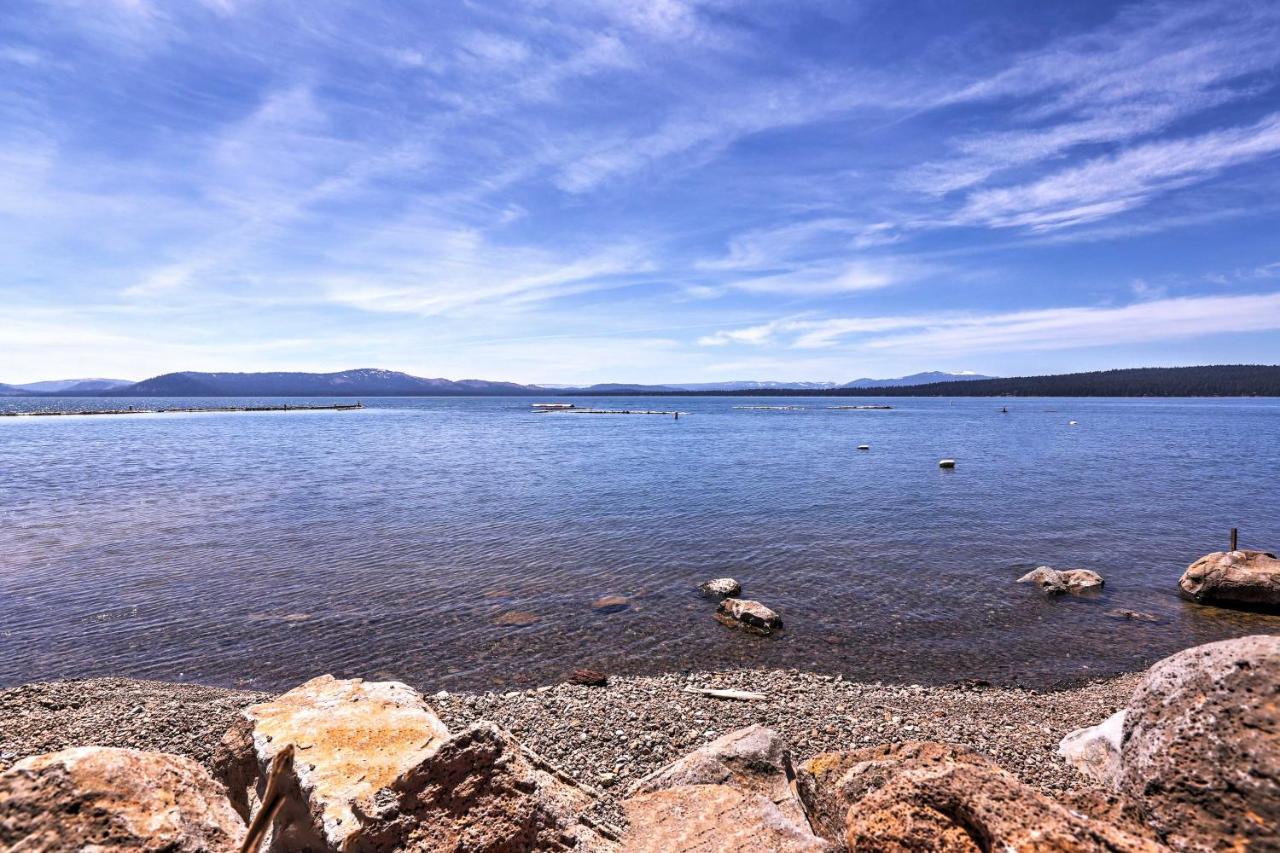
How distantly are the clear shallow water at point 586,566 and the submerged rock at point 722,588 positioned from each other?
81 centimetres

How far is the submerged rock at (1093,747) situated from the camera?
7.68 m

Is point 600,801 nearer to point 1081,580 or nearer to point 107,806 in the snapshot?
point 107,806

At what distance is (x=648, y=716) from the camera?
1023cm

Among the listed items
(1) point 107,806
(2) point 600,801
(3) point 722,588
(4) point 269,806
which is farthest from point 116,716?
(3) point 722,588

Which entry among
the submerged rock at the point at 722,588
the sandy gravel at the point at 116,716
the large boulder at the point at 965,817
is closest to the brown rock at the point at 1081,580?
the submerged rock at the point at 722,588

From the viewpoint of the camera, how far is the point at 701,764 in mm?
6340

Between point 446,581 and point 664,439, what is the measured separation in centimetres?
6310

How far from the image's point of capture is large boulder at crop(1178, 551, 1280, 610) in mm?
16938

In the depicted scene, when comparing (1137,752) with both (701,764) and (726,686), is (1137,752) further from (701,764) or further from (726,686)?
(726,686)

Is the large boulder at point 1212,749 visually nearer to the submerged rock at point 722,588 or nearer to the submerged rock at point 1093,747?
the submerged rock at point 1093,747

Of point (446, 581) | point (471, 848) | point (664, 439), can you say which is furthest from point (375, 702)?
point (664, 439)

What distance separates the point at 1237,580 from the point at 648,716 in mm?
17889

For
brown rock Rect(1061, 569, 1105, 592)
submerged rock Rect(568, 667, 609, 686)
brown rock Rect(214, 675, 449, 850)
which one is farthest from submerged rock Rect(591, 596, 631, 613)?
brown rock Rect(1061, 569, 1105, 592)

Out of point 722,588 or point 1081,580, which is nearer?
point 722,588
